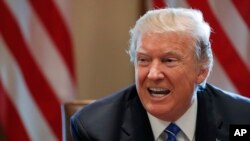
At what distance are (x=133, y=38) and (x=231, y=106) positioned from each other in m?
0.43

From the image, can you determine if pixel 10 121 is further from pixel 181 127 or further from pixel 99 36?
pixel 181 127

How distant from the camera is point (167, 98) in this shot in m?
1.53

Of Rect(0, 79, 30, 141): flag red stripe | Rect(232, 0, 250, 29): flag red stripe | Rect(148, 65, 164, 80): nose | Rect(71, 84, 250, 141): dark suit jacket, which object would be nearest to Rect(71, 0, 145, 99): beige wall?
Rect(0, 79, 30, 141): flag red stripe

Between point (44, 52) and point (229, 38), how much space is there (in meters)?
0.82

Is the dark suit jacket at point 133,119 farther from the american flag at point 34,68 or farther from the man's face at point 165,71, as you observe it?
the american flag at point 34,68

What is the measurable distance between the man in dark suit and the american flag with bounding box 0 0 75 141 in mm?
539

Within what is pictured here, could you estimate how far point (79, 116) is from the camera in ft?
5.49

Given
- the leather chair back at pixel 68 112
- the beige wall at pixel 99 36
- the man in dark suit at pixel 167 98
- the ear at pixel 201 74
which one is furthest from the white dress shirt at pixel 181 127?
the beige wall at pixel 99 36

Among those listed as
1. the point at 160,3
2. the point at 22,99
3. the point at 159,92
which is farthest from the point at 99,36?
the point at 159,92

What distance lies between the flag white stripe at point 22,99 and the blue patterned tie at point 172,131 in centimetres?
77

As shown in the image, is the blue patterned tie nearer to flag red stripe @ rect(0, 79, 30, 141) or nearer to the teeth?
the teeth

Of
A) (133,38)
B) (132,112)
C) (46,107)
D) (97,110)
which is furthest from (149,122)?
(46,107)

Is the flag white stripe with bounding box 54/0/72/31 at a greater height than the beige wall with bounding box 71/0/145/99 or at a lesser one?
greater

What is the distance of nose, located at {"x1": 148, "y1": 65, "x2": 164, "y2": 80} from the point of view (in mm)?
1484
